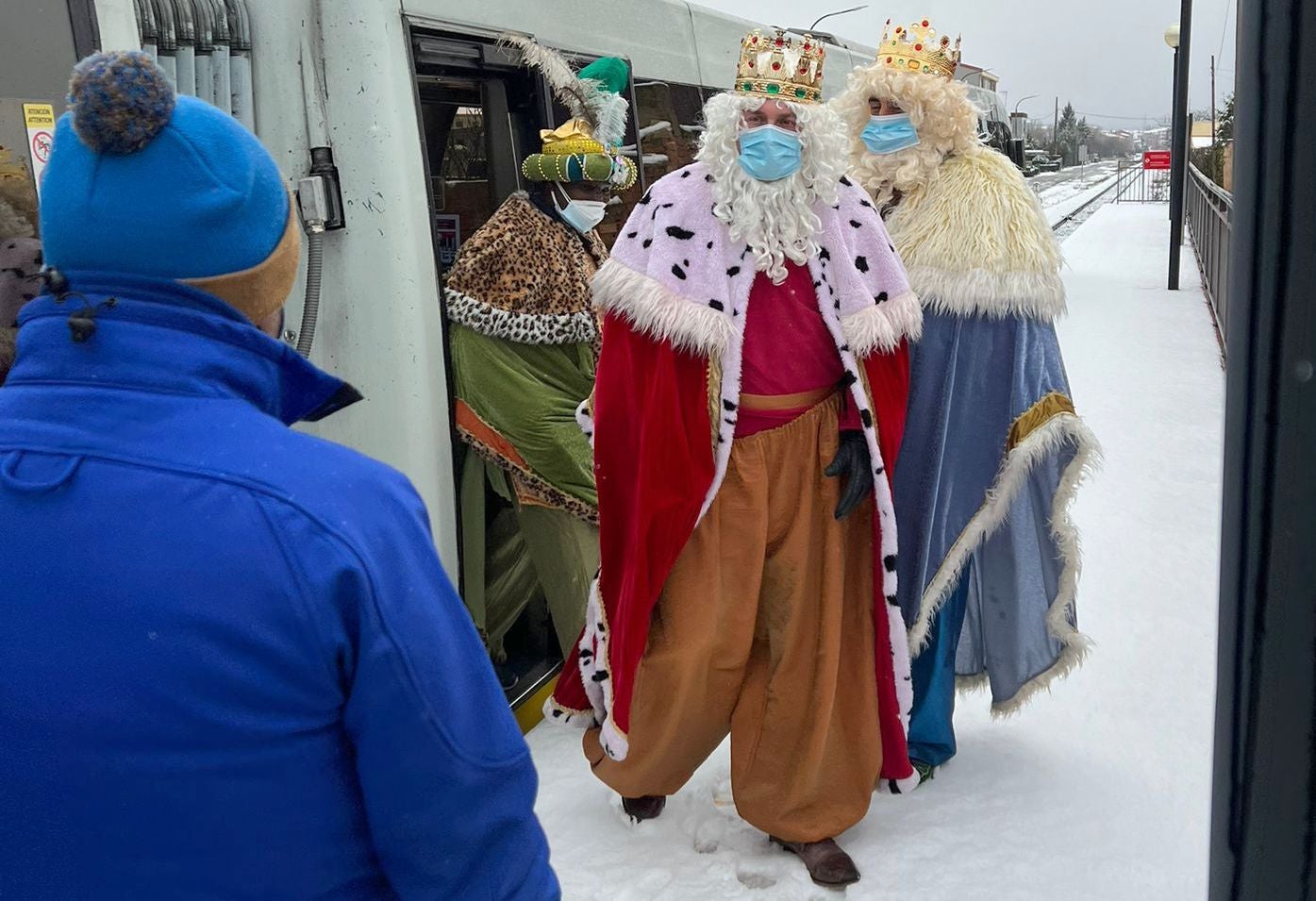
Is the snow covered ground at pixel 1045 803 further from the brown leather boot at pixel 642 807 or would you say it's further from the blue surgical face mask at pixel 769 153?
the blue surgical face mask at pixel 769 153

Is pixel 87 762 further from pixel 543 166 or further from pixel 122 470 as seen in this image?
pixel 543 166

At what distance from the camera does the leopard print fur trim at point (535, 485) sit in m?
3.38

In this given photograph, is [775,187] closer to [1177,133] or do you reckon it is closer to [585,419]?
[585,419]

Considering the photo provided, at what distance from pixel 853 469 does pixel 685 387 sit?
0.46 meters

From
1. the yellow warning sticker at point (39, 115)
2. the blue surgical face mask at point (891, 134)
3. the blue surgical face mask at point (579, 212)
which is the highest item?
the yellow warning sticker at point (39, 115)

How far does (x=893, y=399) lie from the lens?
2.86 meters

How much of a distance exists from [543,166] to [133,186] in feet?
8.39

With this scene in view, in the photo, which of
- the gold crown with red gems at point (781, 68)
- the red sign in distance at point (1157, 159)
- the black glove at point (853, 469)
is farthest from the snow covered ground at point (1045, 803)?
the red sign in distance at point (1157, 159)

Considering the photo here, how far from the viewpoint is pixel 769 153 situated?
275 cm

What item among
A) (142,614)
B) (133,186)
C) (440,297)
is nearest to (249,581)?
(142,614)

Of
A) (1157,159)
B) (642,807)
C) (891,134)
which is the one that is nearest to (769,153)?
(891,134)

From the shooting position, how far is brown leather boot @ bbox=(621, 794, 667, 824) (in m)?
3.01

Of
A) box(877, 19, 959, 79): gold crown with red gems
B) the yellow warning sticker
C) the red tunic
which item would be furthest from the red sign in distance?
the yellow warning sticker

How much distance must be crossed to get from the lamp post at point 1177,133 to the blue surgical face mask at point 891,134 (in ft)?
35.1
